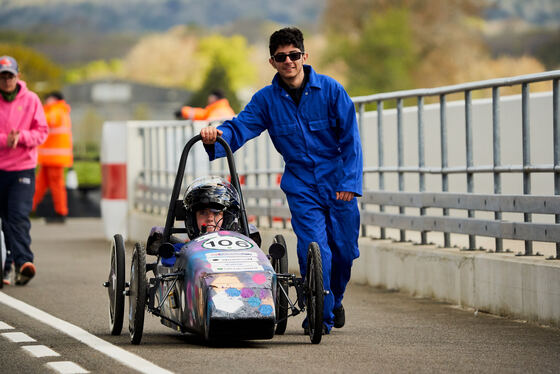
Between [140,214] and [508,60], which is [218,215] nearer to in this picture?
[140,214]

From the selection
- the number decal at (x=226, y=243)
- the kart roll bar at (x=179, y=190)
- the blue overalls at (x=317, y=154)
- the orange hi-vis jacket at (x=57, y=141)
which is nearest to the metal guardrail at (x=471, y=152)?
the blue overalls at (x=317, y=154)

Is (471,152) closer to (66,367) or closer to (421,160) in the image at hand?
(421,160)

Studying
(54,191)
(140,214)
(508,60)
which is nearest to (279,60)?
(140,214)

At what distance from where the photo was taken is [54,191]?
23094 millimetres

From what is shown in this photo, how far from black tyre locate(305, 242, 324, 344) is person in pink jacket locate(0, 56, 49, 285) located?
5.23 metres

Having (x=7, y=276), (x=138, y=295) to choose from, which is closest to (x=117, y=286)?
(x=138, y=295)

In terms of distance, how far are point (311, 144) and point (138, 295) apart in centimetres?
160

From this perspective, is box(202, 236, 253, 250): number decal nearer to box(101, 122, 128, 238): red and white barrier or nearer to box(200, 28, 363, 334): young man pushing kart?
box(200, 28, 363, 334): young man pushing kart

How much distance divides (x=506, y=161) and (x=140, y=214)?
8.17 m

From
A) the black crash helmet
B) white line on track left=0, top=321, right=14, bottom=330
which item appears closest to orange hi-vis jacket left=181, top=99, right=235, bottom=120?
white line on track left=0, top=321, right=14, bottom=330

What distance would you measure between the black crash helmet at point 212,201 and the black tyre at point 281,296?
37 cm

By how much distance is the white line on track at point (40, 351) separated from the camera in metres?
8.29

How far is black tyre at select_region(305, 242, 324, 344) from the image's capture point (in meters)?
8.53

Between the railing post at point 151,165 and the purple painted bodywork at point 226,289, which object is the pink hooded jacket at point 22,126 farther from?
the railing post at point 151,165
